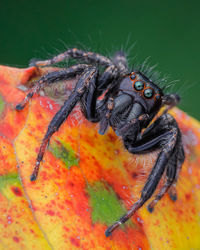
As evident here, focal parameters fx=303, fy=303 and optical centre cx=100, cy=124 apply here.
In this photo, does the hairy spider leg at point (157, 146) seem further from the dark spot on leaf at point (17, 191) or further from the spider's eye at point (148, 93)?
the dark spot on leaf at point (17, 191)

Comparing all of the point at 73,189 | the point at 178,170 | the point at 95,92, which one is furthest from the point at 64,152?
the point at 178,170

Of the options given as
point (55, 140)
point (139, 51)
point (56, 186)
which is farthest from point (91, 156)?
point (139, 51)

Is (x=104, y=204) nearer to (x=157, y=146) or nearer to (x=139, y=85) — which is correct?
(x=157, y=146)

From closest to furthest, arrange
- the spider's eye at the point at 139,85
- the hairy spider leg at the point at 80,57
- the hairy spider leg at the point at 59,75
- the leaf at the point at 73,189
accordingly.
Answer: the leaf at the point at 73,189, the hairy spider leg at the point at 59,75, the spider's eye at the point at 139,85, the hairy spider leg at the point at 80,57

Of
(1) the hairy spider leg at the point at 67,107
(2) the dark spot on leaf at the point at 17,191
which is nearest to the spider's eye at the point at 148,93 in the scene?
(1) the hairy spider leg at the point at 67,107

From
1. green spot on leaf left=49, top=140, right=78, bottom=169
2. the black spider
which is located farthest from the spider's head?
green spot on leaf left=49, top=140, right=78, bottom=169
